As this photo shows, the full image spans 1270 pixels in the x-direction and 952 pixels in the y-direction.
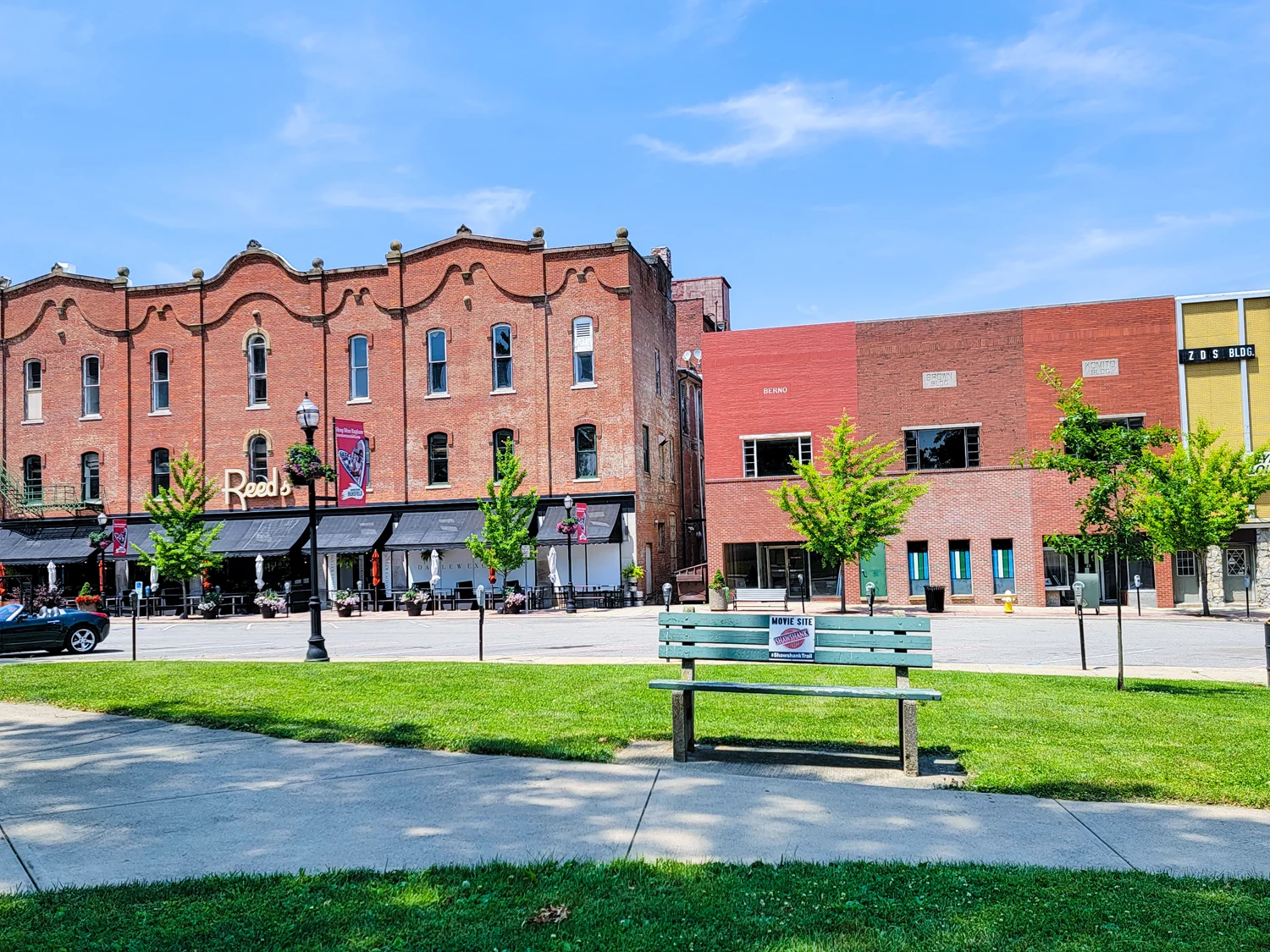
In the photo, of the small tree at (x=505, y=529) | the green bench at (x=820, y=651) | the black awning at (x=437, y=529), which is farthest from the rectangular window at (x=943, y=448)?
the green bench at (x=820, y=651)

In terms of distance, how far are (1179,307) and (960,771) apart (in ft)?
118

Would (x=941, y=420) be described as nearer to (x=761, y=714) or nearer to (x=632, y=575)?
(x=632, y=575)

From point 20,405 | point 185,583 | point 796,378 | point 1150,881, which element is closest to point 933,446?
point 796,378

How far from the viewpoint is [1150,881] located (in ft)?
16.4

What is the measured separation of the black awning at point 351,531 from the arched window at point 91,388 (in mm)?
12848

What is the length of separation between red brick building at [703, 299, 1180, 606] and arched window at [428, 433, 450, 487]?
10.9 meters

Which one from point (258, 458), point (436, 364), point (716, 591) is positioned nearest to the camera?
point (716, 591)

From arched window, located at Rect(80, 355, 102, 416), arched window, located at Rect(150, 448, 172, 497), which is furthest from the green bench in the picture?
arched window, located at Rect(80, 355, 102, 416)

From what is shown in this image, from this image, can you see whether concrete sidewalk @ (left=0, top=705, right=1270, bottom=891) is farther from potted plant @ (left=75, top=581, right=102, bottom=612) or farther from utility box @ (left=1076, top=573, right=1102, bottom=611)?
utility box @ (left=1076, top=573, right=1102, bottom=611)

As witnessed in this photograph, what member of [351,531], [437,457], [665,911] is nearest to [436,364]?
[437,457]

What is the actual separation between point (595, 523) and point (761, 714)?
2876 cm

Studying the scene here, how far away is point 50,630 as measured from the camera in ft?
68.7

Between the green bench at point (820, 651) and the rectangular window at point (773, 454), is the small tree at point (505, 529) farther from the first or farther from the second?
the green bench at point (820, 651)

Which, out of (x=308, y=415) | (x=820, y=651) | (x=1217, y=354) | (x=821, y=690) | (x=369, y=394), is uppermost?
(x=369, y=394)
